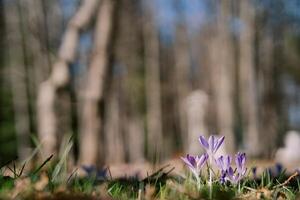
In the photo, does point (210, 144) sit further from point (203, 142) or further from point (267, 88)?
point (267, 88)

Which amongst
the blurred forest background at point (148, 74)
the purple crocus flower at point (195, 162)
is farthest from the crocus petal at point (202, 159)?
the blurred forest background at point (148, 74)

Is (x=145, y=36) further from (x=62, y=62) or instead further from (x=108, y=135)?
(x=62, y=62)

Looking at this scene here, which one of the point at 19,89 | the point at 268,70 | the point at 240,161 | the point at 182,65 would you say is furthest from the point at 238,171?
the point at 182,65

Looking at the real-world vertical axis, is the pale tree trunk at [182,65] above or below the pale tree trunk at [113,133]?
above

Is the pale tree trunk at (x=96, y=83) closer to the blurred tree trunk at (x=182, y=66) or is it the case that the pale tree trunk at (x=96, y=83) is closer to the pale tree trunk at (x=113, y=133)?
the pale tree trunk at (x=113, y=133)

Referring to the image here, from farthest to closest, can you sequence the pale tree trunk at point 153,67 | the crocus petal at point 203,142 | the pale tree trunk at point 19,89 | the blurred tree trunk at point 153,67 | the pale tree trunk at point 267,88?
the pale tree trunk at point 153,67 < the blurred tree trunk at point 153,67 < the pale tree trunk at point 19,89 < the pale tree trunk at point 267,88 < the crocus petal at point 203,142

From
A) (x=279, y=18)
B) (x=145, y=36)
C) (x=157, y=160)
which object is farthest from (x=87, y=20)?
Answer: (x=145, y=36)
